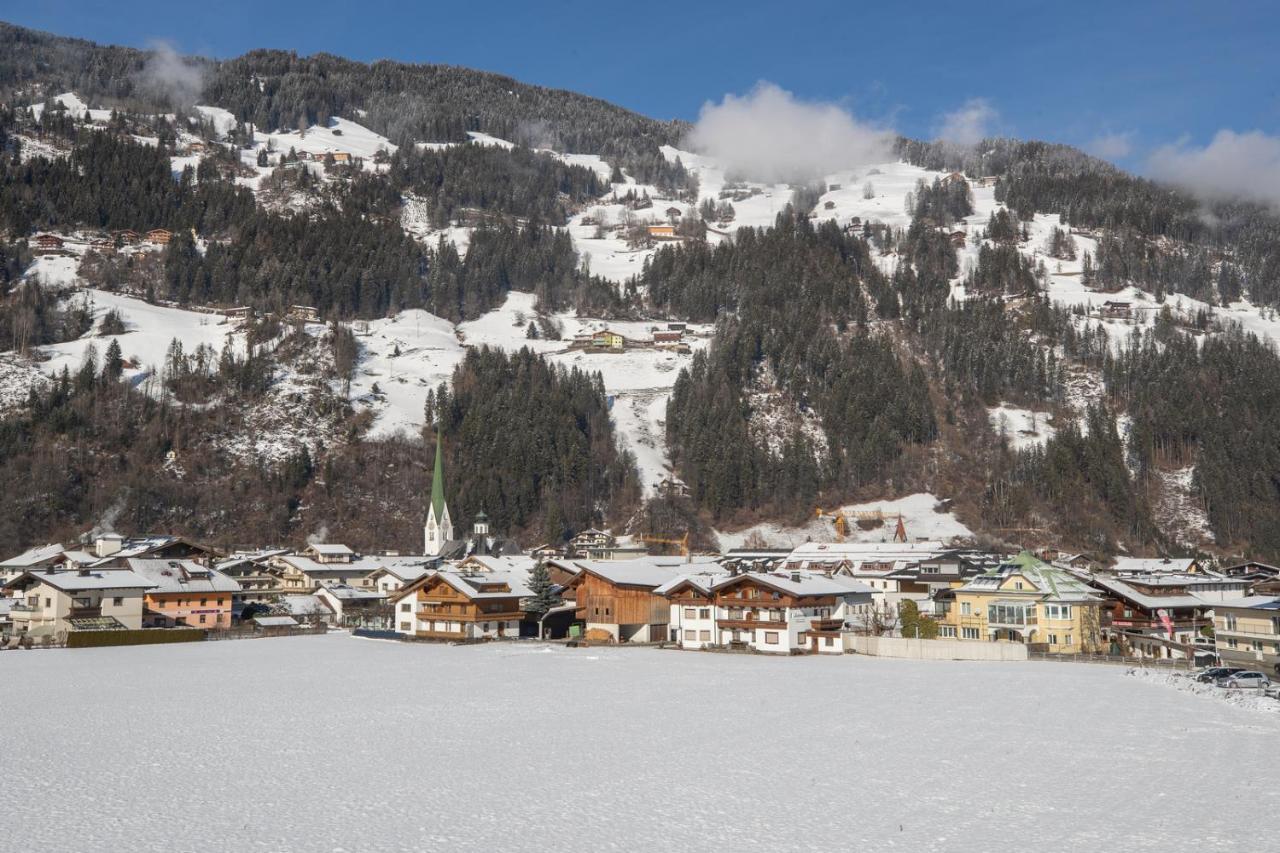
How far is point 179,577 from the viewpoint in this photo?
72.8 meters

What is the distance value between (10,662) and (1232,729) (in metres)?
54.9

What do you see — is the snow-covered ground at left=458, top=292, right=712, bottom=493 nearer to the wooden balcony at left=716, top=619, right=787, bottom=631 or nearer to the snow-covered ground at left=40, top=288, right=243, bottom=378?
the snow-covered ground at left=40, top=288, right=243, bottom=378

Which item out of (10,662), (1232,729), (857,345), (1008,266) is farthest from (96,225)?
(1232,729)

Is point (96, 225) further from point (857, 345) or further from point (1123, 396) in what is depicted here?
point (1123, 396)

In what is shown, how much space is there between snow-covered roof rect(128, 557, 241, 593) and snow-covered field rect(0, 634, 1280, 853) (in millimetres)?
28092

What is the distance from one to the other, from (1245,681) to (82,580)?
68322 mm

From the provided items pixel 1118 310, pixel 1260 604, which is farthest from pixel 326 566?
pixel 1118 310

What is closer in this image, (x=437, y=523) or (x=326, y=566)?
(x=326, y=566)

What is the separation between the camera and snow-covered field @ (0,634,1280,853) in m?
19.0

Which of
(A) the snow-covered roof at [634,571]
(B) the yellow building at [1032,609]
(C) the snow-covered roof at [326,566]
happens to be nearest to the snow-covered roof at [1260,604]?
(B) the yellow building at [1032,609]

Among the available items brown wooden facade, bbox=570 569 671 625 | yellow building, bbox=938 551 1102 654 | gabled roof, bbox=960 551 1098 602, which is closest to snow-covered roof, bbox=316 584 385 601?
brown wooden facade, bbox=570 569 671 625

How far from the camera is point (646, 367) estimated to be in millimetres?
162000

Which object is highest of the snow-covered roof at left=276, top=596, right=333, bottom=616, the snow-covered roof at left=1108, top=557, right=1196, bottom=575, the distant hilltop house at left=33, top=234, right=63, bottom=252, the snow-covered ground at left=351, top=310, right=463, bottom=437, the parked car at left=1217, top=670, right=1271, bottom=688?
the distant hilltop house at left=33, top=234, right=63, bottom=252

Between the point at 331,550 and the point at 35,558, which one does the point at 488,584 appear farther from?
the point at 35,558
